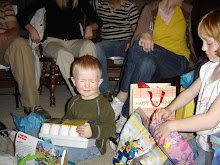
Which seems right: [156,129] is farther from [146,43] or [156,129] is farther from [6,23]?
[6,23]

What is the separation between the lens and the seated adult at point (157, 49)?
4.53 ft

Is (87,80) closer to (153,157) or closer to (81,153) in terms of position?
(81,153)

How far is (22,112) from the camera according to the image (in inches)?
69.4

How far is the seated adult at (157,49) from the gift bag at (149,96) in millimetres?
204

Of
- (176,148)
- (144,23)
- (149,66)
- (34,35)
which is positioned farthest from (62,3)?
(176,148)

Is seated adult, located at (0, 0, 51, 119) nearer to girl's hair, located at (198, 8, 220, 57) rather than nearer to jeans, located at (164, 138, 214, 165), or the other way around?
jeans, located at (164, 138, 214, 165)

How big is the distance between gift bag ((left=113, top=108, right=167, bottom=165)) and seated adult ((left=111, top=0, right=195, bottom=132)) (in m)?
0.31

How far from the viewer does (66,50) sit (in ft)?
5.75

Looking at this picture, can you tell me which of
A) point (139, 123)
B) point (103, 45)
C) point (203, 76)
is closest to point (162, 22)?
point (103, 45)

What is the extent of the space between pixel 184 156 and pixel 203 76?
38cm

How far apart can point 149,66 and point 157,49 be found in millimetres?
164

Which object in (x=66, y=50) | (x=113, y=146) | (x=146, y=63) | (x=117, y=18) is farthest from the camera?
(x=117, y=18)

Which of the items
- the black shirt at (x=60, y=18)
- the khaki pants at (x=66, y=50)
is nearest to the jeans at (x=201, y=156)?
the khaki pants at (x=66, y=50)

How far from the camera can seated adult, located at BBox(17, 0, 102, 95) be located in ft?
5.75
